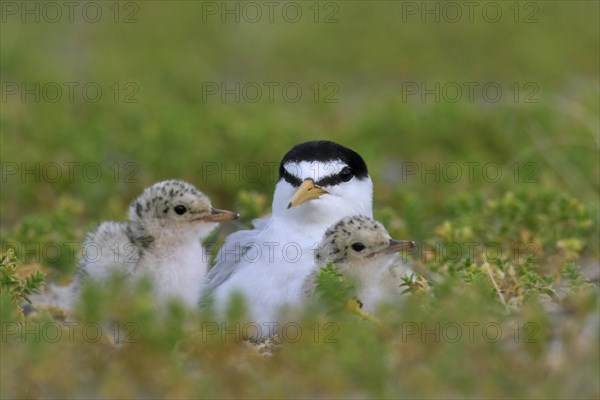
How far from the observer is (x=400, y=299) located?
5168 mm

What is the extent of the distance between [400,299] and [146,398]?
136 cm

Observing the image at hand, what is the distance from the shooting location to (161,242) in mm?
5488

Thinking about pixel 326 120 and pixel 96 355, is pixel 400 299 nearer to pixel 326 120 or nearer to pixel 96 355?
pixel 96 355

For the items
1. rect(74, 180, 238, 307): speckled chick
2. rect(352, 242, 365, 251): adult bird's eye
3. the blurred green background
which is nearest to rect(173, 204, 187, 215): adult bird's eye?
rect(74, 180, 238, 307): speckled chick

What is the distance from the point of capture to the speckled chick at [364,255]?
529cm

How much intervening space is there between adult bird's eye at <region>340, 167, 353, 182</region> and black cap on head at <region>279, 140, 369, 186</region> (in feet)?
0.07

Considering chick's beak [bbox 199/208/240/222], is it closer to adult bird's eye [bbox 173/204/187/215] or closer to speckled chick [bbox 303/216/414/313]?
adult bird's eye [bbox 173/204/187/215]

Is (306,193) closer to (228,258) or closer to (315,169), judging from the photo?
(315,169)

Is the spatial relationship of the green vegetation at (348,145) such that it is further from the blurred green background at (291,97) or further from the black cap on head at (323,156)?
the black cap on head at (323,156)

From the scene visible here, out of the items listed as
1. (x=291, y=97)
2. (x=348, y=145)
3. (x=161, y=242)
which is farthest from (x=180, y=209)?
(x=291, y=97)

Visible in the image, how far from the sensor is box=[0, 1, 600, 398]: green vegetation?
4.21 meters

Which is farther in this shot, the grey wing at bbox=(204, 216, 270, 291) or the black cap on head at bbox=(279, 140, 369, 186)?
the black cap on head at bbox=(279, 140, 369, 186)

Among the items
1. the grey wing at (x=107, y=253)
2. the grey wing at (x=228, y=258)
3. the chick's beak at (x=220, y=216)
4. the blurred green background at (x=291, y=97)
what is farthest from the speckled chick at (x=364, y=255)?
the blurred green background at (x=291, y=97)

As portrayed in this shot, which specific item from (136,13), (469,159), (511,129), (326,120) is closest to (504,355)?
(469,159)
